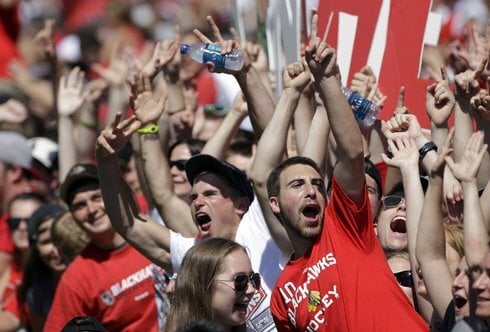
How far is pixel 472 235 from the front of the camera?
503 cm

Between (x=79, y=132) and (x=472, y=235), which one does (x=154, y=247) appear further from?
→ (x=79, y=132)

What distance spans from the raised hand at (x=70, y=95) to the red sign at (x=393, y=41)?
248 centimetres

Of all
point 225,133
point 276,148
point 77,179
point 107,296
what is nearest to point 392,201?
point 276,148

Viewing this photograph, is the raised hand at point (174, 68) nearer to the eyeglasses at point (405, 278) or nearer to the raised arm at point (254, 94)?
the raised arm at point (254, 94)

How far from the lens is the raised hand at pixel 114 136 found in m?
6.61

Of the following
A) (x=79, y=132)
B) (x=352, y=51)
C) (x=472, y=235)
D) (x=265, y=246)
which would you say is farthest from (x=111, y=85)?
(x=472, y=235)

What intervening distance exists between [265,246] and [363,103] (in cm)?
85

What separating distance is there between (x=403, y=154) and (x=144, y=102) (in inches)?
70.9

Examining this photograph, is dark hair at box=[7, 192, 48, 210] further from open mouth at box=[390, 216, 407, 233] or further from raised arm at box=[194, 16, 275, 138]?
open mouth at box=[390, 216, 407, 233]

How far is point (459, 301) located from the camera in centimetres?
484

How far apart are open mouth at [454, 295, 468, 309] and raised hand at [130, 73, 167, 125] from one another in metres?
2.57

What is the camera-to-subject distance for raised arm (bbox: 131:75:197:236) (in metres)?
7.12

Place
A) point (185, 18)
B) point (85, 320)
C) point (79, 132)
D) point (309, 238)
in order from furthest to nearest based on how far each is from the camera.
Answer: point (185, 18), point (79, 132), point (309, 238), point (85, 320)

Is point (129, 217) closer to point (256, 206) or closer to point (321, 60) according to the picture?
point (256, 206)
